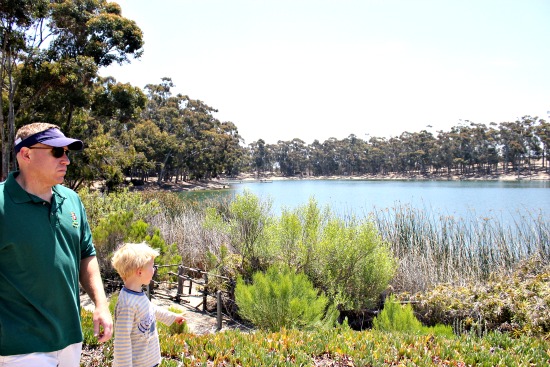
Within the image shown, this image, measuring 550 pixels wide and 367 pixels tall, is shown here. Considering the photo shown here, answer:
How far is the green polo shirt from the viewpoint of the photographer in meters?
1.81

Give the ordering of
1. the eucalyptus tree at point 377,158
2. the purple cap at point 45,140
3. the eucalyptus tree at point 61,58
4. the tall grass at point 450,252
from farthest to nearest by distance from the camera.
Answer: the eucalyptus tree at point 377,158 → the eucalyptus tree at point 61,58 → the tall grass at point 450,252 → the purple cap at point 45,140

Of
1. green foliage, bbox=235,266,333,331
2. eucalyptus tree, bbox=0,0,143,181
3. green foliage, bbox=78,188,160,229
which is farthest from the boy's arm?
eucalyptus tree, bbox=0,0,143,181

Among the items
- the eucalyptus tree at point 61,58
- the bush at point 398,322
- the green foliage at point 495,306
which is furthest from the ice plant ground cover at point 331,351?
the eucalyptus tree at point 61,58

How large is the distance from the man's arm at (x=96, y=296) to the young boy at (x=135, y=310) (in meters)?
0.21

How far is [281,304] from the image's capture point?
5.05 meters

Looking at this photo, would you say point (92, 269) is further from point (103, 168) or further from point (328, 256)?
point (103, 168)

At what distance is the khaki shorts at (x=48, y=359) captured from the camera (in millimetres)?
1783

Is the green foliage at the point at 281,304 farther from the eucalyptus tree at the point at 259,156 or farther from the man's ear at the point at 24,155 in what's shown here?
the eucalyptus tree at the point at 259,156

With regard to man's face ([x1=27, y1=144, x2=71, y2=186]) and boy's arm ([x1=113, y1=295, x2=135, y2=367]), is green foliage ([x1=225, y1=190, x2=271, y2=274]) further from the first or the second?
man's face ([x1=27, y1=144, x2=71, y2=186])

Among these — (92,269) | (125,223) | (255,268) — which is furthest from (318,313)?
(125,223)

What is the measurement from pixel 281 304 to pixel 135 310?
281cm

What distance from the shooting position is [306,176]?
4124 inches

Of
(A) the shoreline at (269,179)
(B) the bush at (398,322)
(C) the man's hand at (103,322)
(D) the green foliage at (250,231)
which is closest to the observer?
(C) the man's hand at (103,322)

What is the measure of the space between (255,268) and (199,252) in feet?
9.77
